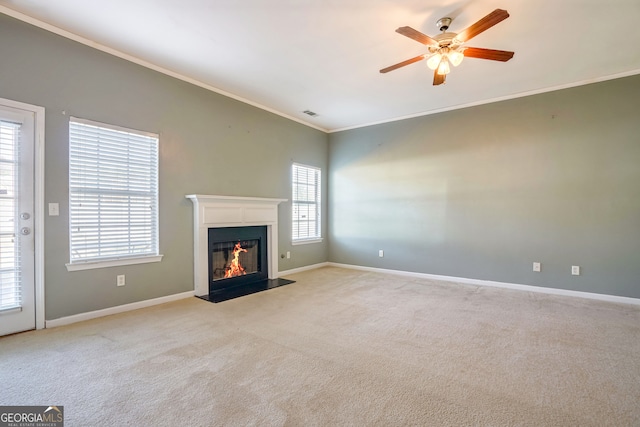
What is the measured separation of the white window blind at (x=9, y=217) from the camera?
2.68 m

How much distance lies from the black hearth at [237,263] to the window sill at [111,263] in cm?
76

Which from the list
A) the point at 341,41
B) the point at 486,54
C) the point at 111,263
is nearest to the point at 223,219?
the point at 111,263

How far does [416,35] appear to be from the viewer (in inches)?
96.4

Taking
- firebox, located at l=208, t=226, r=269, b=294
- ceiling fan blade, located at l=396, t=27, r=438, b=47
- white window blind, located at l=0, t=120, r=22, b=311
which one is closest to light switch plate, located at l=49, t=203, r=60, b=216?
white window blind, located at l=0, t=120, r=22, b=311

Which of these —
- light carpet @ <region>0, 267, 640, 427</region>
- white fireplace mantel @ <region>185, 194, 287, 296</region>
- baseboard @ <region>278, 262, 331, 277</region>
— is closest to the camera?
light carpet @ <region>0, 267, 640, 427</region>

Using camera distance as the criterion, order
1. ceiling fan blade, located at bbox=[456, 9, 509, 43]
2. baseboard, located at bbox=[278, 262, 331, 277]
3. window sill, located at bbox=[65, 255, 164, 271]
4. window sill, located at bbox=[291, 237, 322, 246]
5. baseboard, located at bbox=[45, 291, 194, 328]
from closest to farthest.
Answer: ceiling fan blade, located at bbox=[456, 9, 509, 43] → baseboard, located at bbox=[45, 291, 194, 328] → window sill, located at bbox=[65, 255, 164, 271] → baseboard, located at bbox=[278, 262, 331, 277] → window sill, located at bbox=[291, 237, 322, 246]

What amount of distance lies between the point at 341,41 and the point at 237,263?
133 inches

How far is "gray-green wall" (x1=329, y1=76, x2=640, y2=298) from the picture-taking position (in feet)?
12.9

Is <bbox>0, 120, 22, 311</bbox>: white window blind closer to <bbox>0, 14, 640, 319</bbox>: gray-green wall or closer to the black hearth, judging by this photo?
<bbox>0, 14, 640, 319</bbox>: gray-green wall

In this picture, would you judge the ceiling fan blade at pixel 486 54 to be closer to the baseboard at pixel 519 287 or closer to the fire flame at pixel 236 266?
the baseboard at pixel 519 287

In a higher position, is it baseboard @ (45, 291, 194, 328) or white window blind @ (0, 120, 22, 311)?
white window blind @ (0, 120, 22, 311)

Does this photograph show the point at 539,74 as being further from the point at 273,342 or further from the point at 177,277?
the point at 177,277

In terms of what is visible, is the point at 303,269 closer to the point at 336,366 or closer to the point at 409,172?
the point at 409,172

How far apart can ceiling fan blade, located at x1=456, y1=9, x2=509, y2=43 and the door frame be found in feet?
12.8
